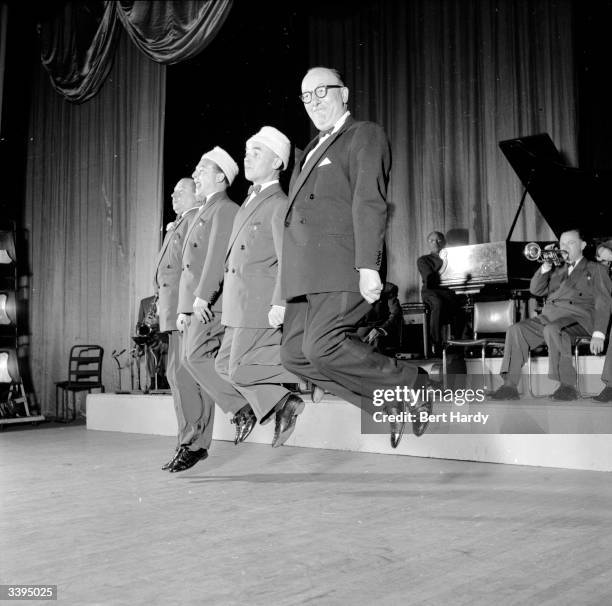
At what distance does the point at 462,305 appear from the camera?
7.51 m

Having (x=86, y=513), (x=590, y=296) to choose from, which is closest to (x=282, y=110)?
(x=590, y=296)

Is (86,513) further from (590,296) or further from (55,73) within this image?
(55,73)

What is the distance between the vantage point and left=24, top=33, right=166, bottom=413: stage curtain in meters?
8.50

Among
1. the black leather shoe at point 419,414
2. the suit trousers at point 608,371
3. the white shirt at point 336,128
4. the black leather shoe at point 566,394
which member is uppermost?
the white shirt at point 336,128

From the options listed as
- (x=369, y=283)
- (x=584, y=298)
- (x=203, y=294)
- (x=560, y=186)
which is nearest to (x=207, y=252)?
(x=203, y=294)

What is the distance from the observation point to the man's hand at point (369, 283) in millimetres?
2592

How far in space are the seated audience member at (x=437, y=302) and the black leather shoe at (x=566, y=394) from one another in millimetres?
2479

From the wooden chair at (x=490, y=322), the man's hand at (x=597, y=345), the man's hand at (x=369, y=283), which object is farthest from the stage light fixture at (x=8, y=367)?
the man's hand at (x=369, y=283)

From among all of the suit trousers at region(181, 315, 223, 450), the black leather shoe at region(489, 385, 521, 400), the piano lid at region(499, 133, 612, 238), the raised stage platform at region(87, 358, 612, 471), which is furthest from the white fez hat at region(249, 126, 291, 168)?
the piano lid at region(499, 133, 612, 238)

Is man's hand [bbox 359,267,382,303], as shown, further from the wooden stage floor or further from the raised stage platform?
the raised stage platform

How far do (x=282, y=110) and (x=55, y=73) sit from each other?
2920 mm

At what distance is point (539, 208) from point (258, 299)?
4.00 meters

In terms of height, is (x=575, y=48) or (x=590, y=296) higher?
(x=575, y=48)

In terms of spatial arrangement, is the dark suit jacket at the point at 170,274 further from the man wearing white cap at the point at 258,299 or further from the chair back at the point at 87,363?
the chair back at the point at 87,363
